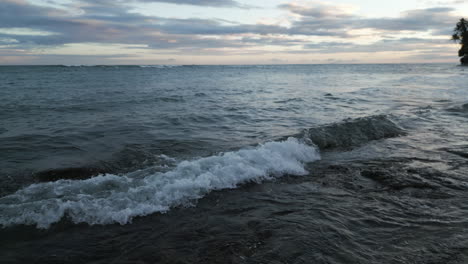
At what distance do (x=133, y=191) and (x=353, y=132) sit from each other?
7254 mm

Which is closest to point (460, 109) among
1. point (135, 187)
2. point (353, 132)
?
point (353, 132)

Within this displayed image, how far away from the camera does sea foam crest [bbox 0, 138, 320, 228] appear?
4512mm

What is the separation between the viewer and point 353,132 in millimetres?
9898

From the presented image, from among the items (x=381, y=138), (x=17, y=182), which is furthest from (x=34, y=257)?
(x=381, y=138)

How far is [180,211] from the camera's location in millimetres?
4766

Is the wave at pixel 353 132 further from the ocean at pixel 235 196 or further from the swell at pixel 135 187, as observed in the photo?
the swell at pixel 135 187

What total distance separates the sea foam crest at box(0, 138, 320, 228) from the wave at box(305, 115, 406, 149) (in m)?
2.24

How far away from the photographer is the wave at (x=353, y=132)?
8977 mm

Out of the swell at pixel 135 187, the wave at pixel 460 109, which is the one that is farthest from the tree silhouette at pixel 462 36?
the swell at pixel 135 187

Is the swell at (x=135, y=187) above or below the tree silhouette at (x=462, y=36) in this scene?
below

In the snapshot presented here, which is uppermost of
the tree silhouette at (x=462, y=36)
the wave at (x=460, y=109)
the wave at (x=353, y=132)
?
the tree silhouette at (x=462, y=36)

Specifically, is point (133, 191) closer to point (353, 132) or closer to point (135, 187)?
point (135, 187)

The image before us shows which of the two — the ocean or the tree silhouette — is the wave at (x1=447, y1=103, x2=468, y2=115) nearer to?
the ocean

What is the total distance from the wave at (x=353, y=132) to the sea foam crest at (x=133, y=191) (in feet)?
7.35
